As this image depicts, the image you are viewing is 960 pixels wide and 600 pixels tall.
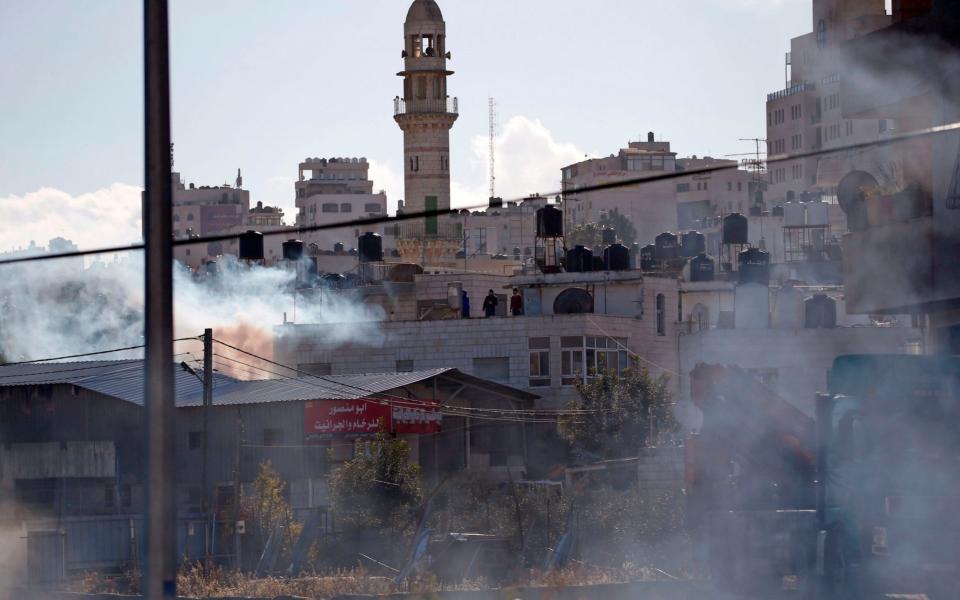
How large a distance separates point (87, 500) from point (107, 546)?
345 inches

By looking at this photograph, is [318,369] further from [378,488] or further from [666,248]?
[378,488]

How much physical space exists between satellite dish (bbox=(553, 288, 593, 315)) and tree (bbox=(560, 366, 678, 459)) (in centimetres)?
606

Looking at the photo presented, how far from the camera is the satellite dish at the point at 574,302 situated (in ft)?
167

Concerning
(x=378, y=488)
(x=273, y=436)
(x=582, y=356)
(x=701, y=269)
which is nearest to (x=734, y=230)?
(x=701, y=269)

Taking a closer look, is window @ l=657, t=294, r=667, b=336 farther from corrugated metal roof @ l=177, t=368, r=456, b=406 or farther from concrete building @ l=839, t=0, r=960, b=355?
concrete building @ l=839, t=0, r=960, b=355

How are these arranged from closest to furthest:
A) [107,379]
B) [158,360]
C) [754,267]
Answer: [158,360]
[107,379]
[754,267]

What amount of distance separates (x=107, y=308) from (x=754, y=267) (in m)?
27.6

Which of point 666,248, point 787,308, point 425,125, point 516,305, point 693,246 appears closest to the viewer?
point 787,308

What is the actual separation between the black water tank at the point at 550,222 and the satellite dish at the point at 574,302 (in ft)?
12.7

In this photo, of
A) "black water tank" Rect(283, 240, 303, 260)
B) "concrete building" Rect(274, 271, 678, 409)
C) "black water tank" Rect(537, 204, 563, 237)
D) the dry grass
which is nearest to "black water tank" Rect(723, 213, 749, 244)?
"concrete building" Rect(274, 271, 678, 409)

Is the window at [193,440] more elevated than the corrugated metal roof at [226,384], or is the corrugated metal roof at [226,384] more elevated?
the corrugated metal roof at [226,384]

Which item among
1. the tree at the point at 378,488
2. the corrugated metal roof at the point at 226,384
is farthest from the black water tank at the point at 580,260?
the tree at the point at 378,488

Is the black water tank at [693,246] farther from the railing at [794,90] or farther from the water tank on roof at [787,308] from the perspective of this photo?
the railing at [794,90]

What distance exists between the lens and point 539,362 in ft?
165
